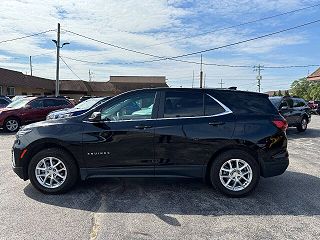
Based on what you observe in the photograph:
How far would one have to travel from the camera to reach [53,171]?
5.03 m

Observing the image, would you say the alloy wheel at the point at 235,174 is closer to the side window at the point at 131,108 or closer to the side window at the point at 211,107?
the side window at the point at 211,107

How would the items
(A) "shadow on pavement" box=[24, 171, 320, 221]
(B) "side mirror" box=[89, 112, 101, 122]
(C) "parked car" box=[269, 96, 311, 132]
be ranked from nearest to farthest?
(A) "shadow on pavement" box=[24, 171, 320, 221]
(B) "side mirror" box=[89, 112, 101, 122]
(C) "parked car" box=[269, 96, 311, 132]

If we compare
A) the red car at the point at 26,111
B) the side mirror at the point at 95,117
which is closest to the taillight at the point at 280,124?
the side mirror at the point at 95,117

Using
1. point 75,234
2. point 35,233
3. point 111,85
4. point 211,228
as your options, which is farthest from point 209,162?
point 111,85

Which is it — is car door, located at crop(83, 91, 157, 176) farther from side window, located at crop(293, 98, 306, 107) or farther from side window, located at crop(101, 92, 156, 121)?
side window, located at crop(293, 98, 306, 107)

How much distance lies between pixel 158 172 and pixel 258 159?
1615 mm

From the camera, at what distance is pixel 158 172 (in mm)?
4953

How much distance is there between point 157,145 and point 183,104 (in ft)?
2.61

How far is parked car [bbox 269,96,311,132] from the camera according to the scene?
12.5 meters

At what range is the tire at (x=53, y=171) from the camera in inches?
196

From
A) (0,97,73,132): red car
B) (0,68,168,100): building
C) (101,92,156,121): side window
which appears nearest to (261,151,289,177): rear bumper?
(101,92,156,121): side window

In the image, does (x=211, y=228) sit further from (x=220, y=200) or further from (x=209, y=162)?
(x=209, y=162)

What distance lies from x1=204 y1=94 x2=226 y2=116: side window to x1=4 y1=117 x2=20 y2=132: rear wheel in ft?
37.2

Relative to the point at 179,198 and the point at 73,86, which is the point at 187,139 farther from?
the point at 73,86
